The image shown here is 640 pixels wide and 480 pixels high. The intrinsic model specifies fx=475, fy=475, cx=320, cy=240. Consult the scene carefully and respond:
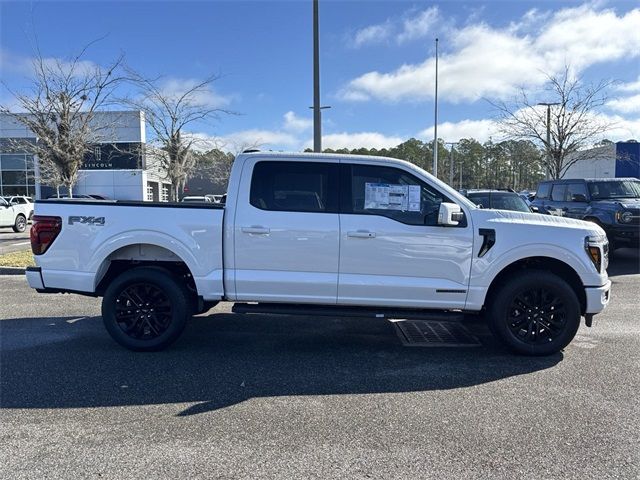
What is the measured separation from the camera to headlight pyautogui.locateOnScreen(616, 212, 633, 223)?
417 inches

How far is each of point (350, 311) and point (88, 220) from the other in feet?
9.58

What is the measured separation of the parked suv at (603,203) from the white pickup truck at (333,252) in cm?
668

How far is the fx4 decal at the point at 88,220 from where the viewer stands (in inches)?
197

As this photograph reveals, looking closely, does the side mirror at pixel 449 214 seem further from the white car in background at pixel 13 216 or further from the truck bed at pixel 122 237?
the white car in background at pixel 13 216

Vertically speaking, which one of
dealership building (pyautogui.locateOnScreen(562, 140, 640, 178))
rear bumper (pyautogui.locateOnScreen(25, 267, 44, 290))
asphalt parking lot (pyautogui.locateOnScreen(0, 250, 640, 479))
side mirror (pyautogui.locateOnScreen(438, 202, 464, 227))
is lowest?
asphalt parking lot (pyautogui.locateOnScreen(0, 250, 640, 479))

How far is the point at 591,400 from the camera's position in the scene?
394cm

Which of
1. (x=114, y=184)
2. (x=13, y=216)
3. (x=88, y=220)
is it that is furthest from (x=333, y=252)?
(x=114, y=184)

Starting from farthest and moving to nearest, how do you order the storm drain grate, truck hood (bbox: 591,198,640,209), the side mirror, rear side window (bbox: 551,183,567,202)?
rear side window (bbox: 551,183,567,202) < truck hood (bbox: 591,198,640,209) < the storm drain grate < the side mirror

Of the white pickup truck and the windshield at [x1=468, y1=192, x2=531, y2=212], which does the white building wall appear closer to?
the windshield at [x1=468, y1=192, x2=531, y2=212]

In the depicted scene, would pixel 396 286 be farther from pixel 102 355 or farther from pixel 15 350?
pixel 15 350

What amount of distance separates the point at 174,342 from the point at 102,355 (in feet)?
2.39

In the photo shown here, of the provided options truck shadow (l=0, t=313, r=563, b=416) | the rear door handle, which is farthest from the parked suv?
the rear door handle

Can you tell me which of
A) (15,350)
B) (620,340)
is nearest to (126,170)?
(15,350)

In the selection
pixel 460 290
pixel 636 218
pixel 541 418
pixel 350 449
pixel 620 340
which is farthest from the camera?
pixel 636 218
